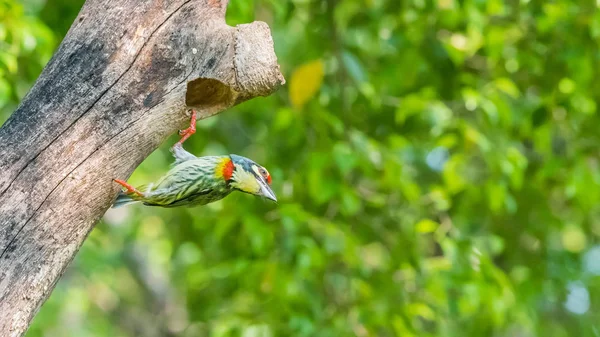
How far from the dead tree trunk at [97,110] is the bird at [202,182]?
232 millimetres

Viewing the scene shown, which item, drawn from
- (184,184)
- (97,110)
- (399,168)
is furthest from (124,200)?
(399,168)

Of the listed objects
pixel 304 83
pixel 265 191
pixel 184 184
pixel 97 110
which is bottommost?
pixel 304 83

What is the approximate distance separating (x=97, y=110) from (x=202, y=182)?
583mm

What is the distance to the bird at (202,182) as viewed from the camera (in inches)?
126

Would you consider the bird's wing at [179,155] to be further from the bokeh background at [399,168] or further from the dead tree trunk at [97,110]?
the bokeh background at [399,168]

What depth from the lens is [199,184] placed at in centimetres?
324

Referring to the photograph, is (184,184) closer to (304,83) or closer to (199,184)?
(199,184)

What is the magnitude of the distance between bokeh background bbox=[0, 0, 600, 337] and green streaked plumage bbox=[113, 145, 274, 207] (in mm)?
1273

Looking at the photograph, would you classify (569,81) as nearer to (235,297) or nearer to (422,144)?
(422,144)

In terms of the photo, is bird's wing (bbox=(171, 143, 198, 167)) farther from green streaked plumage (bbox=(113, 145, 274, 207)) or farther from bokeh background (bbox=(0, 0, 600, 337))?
bokeh background (bbox=(0, 0, 600, 337))

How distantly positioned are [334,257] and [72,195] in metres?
2.63

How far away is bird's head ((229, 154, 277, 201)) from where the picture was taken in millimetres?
3189

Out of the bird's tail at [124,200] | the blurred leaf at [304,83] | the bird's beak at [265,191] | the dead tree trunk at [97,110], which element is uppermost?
the dead tree trunk at [97,110]

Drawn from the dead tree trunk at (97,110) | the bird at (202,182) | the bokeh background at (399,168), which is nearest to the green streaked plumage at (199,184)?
the bird at (202,182)
